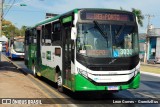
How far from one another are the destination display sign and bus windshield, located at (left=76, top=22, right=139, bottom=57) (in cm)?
24

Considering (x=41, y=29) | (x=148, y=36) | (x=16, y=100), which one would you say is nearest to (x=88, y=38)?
(x=16, y=100)

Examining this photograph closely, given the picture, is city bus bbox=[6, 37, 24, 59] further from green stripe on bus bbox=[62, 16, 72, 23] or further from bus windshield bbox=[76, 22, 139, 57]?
bus windshield bbox=[76, 22, 139, 57]

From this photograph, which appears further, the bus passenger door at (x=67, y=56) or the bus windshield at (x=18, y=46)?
the bus windshield at (x=18, y=46)

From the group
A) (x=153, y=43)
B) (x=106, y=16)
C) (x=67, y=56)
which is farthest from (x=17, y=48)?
(x=153, y=43)

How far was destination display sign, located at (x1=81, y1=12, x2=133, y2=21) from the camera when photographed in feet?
41.7

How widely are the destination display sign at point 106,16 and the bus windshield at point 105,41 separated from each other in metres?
0.24

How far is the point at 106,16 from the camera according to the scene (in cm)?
1291

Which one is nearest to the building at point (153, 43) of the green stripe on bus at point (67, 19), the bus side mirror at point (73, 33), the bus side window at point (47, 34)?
the bus side window at point (47, 34)

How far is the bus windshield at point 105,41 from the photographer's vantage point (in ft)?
40.8

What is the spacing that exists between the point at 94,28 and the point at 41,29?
7.18 m

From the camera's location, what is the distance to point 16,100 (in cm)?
1141

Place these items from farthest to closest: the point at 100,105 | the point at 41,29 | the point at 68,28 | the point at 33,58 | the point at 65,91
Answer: the point at 33,58
the point at 41,29
the point at 65,91
the point at 68,28
the point at 100,105

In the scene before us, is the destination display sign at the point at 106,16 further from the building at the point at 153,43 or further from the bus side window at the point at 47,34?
the building at the point at 153,43

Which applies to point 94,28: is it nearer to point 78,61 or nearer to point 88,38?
point 88,38
